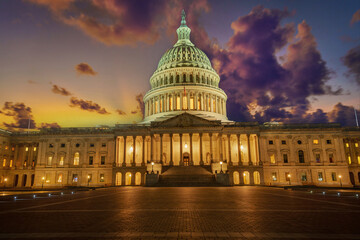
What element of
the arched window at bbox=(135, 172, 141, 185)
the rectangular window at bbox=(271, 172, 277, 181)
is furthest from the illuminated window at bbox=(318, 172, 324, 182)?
the arched window at bbox=(135, 172, 141, 185)

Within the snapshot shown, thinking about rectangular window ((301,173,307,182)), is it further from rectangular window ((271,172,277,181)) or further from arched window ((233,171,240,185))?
arched window ((233,171,240,185))

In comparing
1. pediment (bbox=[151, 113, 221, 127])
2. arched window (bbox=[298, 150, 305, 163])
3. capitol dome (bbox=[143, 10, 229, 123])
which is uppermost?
capitol dome (bbox=[143, 10, 229, 123])

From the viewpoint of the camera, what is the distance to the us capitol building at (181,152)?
6806 cm

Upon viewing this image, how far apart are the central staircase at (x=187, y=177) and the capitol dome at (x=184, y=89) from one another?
2623 centimetres

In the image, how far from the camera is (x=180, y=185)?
50281mm

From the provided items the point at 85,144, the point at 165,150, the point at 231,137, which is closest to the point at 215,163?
the point at 231,137

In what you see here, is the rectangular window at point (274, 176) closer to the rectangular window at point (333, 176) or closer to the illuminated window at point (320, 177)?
the illuminated window at point (320, 177)

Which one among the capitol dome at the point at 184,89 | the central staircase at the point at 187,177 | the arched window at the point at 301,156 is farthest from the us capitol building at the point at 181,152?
the capitol dome at the point at 184,89

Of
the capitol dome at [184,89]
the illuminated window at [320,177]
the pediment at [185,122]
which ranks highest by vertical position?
the capitol dome at [184,89]

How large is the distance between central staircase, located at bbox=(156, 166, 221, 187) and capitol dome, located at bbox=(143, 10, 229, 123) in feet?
86.1

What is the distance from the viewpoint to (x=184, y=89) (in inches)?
3263

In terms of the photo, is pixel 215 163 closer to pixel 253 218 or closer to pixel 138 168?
pixel 138 168

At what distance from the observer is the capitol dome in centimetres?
8869

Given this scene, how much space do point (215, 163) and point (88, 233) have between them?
5524 centimetres
